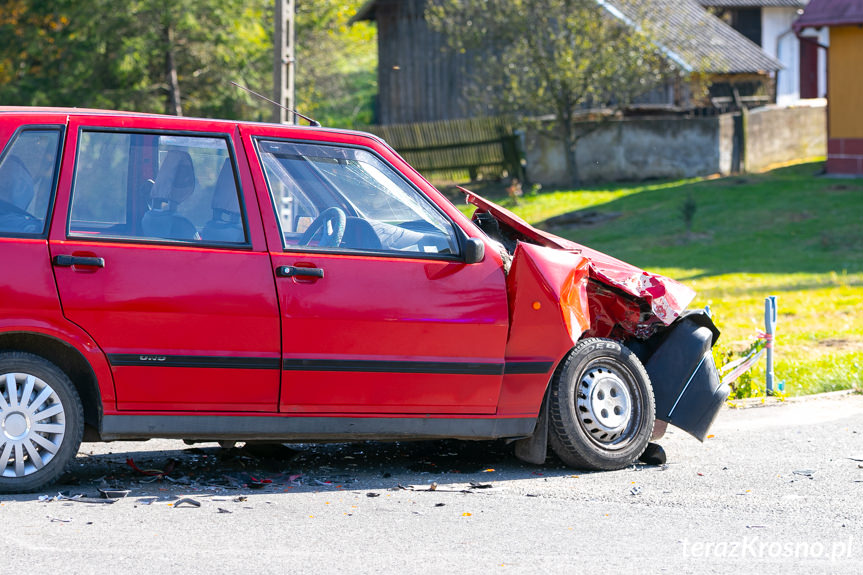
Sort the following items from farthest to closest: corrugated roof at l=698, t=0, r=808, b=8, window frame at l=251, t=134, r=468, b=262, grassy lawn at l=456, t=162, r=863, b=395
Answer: corrugated roof at l=698, t=0, r=808, b=8 → grassy lawn at l=456, t=162, r=863, b=395 → window frame at l=251, t=134, r=468, b=262

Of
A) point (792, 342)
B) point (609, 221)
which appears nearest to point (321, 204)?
point (792, 342)

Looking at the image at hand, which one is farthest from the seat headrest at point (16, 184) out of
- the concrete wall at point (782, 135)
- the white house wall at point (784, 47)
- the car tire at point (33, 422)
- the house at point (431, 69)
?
the white house wall at point (784, 47)

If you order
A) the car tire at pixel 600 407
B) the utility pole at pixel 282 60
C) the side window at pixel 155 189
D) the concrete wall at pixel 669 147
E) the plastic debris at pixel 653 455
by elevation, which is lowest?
the plastic debris at pixel 653 455

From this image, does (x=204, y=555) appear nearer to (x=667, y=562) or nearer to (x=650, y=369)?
(x=667, y=562)

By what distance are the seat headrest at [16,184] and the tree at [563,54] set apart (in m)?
22.1

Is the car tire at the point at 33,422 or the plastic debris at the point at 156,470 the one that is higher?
the car tire at the point at 33,422

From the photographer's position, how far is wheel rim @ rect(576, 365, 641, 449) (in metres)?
6.31

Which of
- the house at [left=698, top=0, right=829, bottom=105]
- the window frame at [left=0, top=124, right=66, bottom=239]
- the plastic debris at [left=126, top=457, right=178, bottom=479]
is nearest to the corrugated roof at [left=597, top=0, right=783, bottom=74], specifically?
the house at [left=698, top=0, right=829, bottom=105]

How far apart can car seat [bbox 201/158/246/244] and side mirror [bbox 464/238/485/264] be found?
1120mm

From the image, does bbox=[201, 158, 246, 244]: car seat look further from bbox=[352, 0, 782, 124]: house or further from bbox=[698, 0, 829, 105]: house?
bbox=[698, 0, 829, 105]: house

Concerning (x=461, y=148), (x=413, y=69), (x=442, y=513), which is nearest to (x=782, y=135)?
(x=461, y=148)

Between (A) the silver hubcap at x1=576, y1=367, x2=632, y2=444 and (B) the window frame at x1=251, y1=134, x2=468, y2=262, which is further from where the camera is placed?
(A) the silver hubcap at x1=576, y1=367, x2=632, y2=444

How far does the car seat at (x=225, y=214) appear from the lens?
5.71 metres

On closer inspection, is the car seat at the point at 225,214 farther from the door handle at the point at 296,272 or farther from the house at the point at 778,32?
the house at the point at 778,32
